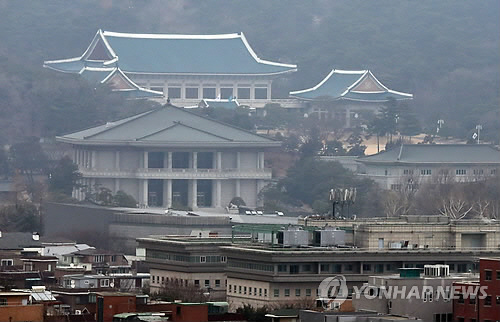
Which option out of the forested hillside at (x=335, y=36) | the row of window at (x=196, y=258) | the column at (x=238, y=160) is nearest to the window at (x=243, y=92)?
the forested hillside at (x=335, y=36)

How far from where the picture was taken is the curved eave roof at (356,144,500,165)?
351ft

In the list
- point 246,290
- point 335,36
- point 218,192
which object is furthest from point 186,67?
point 246,290

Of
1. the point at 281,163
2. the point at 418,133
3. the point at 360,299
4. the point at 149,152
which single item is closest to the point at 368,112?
the point at 418,133

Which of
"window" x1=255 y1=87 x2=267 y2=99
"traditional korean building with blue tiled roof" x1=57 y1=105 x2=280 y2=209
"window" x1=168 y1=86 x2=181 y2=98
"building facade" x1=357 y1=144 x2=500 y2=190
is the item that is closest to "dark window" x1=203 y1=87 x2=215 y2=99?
"window" x1=168 y1=86 x2=181 y2=98

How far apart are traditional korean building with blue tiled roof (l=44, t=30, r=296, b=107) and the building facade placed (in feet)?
84.6

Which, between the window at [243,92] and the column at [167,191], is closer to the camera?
the column at [167,191]

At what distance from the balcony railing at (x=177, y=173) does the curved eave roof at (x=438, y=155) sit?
13.7 ft

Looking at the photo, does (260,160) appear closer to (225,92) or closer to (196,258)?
(225,92)

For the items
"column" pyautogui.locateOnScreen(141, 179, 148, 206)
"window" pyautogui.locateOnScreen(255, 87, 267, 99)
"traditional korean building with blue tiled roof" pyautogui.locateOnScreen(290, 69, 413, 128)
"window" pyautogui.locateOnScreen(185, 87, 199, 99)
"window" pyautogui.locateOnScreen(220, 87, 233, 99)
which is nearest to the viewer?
"column" pyautogui.locateOnScreen(141, 179, 148, 206)

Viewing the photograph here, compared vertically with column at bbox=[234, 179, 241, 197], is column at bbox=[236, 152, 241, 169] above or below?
above

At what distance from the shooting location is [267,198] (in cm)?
10494

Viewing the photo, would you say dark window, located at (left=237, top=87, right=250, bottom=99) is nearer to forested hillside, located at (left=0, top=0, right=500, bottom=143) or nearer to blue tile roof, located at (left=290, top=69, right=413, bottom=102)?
blue tile roof, located at (left=290, top=69, right=413, bottom=102)

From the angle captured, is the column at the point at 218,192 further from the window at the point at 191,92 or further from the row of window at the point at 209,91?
the window at the point at 191,92

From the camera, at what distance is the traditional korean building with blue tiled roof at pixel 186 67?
447 feet
